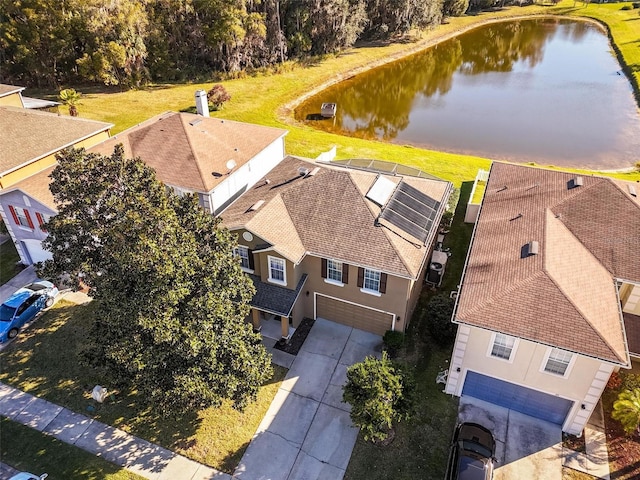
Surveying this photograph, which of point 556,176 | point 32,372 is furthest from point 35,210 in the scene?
point 556,176

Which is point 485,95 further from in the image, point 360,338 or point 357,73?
point 360,338

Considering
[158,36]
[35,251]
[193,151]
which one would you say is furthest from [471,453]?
[158,36]

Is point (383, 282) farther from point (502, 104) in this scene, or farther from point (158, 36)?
point (158, 36)

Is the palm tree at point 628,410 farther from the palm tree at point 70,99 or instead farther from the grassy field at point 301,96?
the palm tree at point 70,99

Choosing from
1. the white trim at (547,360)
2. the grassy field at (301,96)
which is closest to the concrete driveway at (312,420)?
the white trim at (547,360)

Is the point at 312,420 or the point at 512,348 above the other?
the point at 512,348
